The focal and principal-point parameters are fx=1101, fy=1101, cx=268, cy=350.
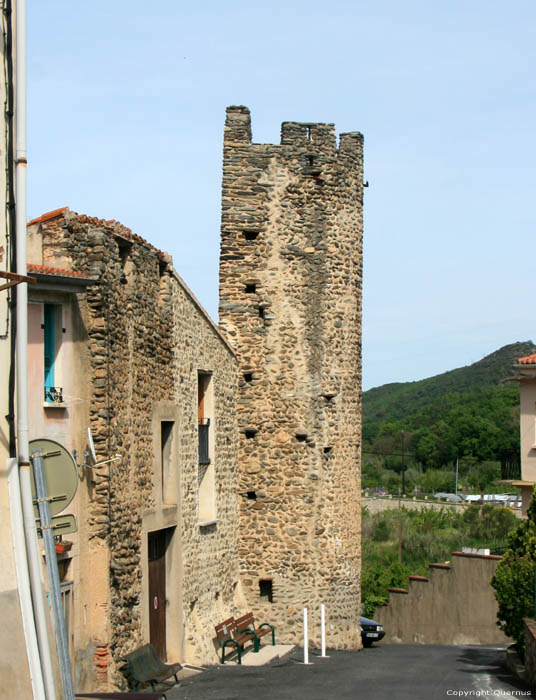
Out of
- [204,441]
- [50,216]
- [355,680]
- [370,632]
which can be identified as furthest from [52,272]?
[370,632]

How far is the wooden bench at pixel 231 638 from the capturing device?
688 inches

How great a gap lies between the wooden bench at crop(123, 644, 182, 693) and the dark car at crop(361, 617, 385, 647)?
11657 millimetres

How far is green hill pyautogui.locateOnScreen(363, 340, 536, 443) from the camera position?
109 meters

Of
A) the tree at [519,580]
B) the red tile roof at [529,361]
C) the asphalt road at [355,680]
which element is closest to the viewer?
the asphalt road at [355,680]

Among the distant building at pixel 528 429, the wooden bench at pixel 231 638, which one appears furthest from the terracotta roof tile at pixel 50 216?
the distant building at pixel 528 429

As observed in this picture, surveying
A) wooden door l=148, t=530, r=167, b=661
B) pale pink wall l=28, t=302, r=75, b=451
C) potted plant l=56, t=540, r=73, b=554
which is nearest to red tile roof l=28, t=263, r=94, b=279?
pale pink wall l=28, t=302, r=75, b=451

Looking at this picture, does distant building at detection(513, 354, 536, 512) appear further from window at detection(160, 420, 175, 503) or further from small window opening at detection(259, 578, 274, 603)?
window at detection(160, 420, 175, 503)

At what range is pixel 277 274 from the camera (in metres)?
19.8

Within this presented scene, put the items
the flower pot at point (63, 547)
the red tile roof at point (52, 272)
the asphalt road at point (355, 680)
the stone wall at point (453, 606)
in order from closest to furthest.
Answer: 1. the red tile roof at point (52, 272)
2. the flower pot at point (63, 547)
3. the asphalt road at point (355, 680)
4. the stone wall at point (453, 606)

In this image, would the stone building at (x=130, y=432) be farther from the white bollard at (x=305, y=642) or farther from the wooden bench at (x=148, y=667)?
the white bollard at (x=305, y=642)

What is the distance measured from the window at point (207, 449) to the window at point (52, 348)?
5427mm

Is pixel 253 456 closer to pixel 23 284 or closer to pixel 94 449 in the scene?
pixel 94 449

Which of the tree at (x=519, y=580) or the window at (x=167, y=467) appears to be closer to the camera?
the window at (x=167, y=467)

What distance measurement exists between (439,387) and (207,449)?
335ft
